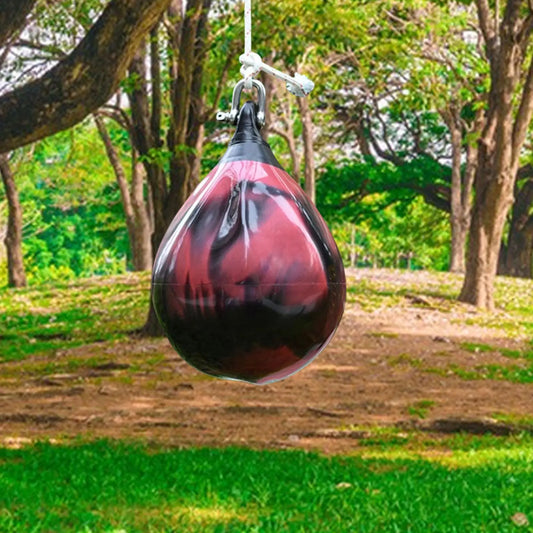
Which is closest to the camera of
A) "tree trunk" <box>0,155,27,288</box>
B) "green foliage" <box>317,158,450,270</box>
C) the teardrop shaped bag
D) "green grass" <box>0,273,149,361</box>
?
the teardrop shaped bag

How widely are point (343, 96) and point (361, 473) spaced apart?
66.8ft

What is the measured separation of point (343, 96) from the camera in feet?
85.9

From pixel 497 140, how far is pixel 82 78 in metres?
9.75

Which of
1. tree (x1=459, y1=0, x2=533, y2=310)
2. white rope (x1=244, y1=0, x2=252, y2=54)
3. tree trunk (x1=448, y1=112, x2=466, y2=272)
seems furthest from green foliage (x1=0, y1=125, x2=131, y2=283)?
white rope (x1=244, y1=0, x2=252, y2=54)

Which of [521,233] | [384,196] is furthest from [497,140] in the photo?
[384,196]

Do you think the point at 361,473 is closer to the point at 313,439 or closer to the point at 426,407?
the point at 313,439

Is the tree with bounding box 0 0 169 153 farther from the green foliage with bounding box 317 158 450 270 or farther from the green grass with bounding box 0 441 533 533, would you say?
the green foliage with bounding box 317 158 450 270

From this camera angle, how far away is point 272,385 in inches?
435

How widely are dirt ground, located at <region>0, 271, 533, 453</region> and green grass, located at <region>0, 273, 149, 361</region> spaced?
0.98m

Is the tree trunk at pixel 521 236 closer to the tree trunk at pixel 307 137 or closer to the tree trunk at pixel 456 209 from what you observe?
the tree trunk at pixel 456 209

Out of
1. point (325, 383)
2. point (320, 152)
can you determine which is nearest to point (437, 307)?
point (325, 383)

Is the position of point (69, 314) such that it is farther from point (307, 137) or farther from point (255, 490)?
point (255, 490)

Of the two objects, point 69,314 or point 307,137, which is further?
point 307,137

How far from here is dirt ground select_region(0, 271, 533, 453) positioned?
28.6 feet
